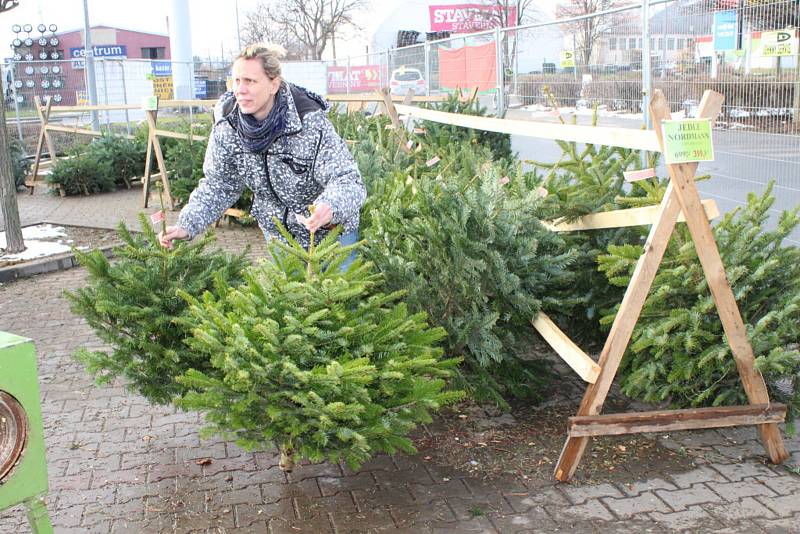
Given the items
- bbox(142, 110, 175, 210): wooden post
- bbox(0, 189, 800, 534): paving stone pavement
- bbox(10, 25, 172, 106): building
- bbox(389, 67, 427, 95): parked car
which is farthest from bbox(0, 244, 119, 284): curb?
bbox(10, 25, 172, 106): building

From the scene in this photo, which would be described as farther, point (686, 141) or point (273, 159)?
point (273, 159)

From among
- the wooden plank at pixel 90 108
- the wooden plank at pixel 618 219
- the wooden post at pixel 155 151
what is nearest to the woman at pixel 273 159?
the wooden plank at pixel 618 219

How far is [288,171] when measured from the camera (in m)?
3.88

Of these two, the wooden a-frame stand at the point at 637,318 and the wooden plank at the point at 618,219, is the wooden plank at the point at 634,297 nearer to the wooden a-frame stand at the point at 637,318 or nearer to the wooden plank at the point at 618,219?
the wooden a-frame stand at the point at 637,318

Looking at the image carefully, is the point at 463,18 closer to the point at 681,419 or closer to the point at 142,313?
the point at 681,419

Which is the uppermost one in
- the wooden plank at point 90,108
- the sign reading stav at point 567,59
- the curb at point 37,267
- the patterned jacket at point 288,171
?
the sign reading stav at point 567,59

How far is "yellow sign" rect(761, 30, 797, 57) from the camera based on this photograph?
5.84 meters

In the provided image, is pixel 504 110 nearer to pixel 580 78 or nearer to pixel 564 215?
pixel 580 78

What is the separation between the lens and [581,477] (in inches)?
148

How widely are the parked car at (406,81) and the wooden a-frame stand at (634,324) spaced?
38.9 feet

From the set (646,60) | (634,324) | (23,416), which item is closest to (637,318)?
(634,324)

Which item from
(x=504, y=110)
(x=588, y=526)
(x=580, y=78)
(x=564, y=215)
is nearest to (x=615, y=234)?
(x=564, y=215)

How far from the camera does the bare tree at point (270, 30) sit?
53.4m

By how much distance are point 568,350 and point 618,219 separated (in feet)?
2.22
